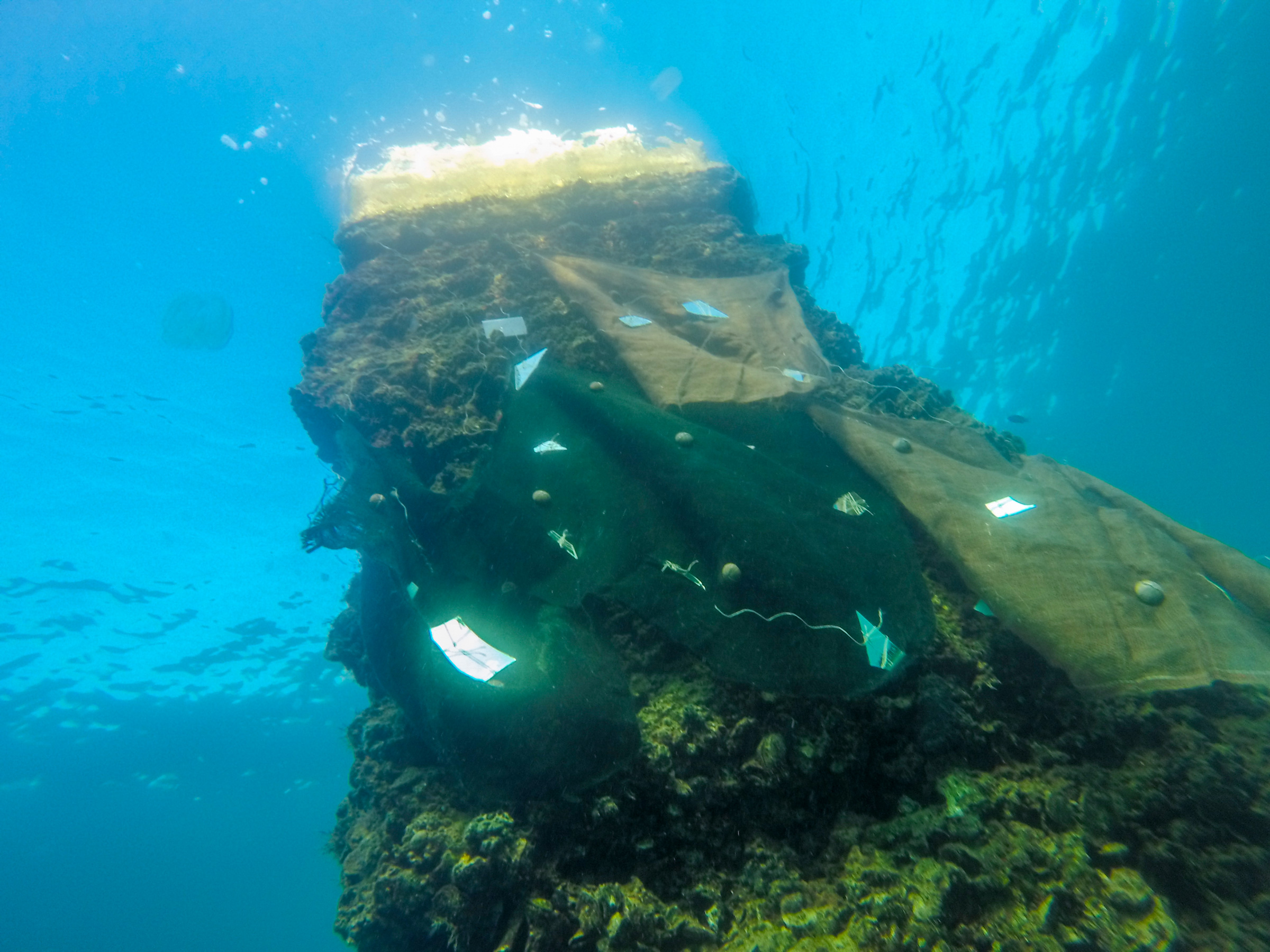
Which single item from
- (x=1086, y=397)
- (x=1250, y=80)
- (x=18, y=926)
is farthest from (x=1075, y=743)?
(x=18, y=926)

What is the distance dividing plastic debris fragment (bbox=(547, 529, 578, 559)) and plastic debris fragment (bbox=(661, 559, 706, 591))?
0.54m

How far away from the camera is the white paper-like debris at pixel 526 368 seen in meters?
4.03

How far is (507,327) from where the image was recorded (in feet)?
15.2

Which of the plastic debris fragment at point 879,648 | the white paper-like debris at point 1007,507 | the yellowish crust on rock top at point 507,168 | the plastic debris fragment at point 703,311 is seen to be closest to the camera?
the plastic debris fragment at point 879,648

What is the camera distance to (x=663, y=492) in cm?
305

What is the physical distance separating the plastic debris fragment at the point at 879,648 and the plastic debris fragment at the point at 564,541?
61.5 inches

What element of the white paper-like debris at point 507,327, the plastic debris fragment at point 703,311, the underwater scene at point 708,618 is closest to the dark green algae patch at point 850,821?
the underwater scene at point 708,618

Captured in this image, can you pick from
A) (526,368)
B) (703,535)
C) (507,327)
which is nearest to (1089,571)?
(703,535)

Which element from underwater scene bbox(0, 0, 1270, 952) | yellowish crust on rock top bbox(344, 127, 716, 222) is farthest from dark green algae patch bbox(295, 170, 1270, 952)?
yellowish crust on rock top bbox(344, 127, 716, 222)

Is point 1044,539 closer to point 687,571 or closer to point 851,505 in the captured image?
point 851,505

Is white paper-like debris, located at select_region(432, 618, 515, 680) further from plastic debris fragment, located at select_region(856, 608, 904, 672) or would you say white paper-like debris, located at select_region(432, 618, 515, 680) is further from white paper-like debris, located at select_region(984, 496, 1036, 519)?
white paper-like debris, located at select_region(984, 496, 1036, 519)

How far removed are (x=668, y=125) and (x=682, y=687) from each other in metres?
8.06

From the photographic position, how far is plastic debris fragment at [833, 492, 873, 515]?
121 inches

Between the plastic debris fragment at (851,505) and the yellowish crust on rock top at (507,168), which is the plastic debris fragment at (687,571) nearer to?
the plastic debris fragment at (851,505)
